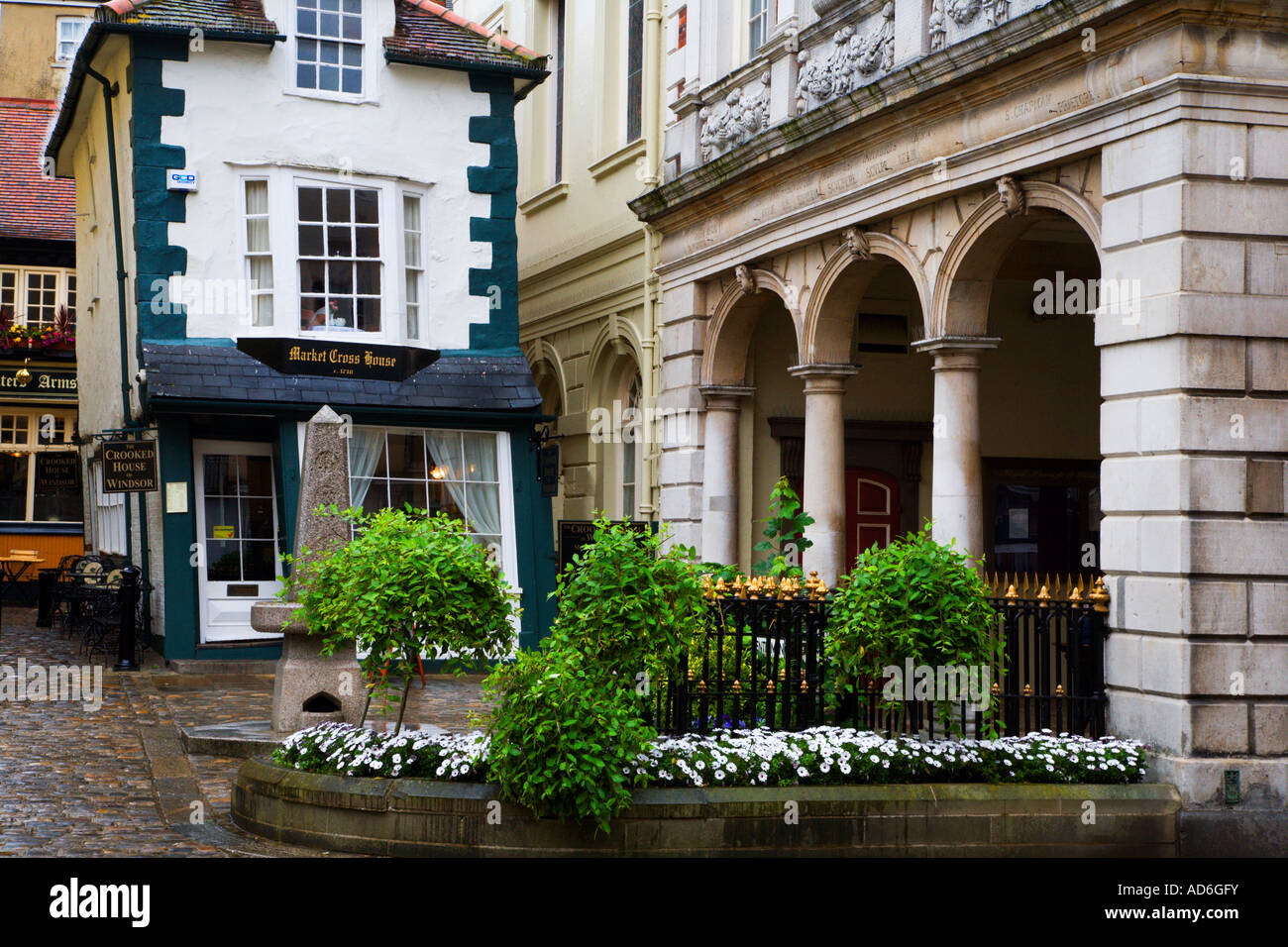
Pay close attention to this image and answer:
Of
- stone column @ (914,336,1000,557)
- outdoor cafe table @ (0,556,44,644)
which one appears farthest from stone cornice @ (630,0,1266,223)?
outdoor cafe table @ (0,556,44,644)

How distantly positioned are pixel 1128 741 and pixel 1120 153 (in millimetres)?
3854

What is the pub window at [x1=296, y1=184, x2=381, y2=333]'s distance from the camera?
18094mm

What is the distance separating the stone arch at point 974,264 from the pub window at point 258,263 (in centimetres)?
843

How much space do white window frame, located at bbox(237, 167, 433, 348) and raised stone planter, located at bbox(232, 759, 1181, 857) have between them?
9.09 metres

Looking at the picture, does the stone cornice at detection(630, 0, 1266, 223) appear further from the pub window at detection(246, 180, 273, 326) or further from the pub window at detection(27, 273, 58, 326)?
the pub window at detection(27, 273, 58, 326)

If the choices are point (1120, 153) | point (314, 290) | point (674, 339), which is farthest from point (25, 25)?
point (1120, 153)

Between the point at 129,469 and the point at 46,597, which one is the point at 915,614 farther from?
the point at 46,597

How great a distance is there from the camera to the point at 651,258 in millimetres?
18062

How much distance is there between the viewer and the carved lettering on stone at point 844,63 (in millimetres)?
13375

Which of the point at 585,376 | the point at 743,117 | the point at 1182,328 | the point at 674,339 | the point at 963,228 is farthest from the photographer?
the point at 585,376

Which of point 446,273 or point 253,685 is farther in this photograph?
point 446,273

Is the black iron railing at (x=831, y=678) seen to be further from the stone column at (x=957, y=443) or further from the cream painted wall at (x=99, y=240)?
the cream painted wall at (x=99, y=240)

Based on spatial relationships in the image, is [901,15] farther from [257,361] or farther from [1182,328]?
[257,361]

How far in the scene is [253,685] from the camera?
1642 cm
